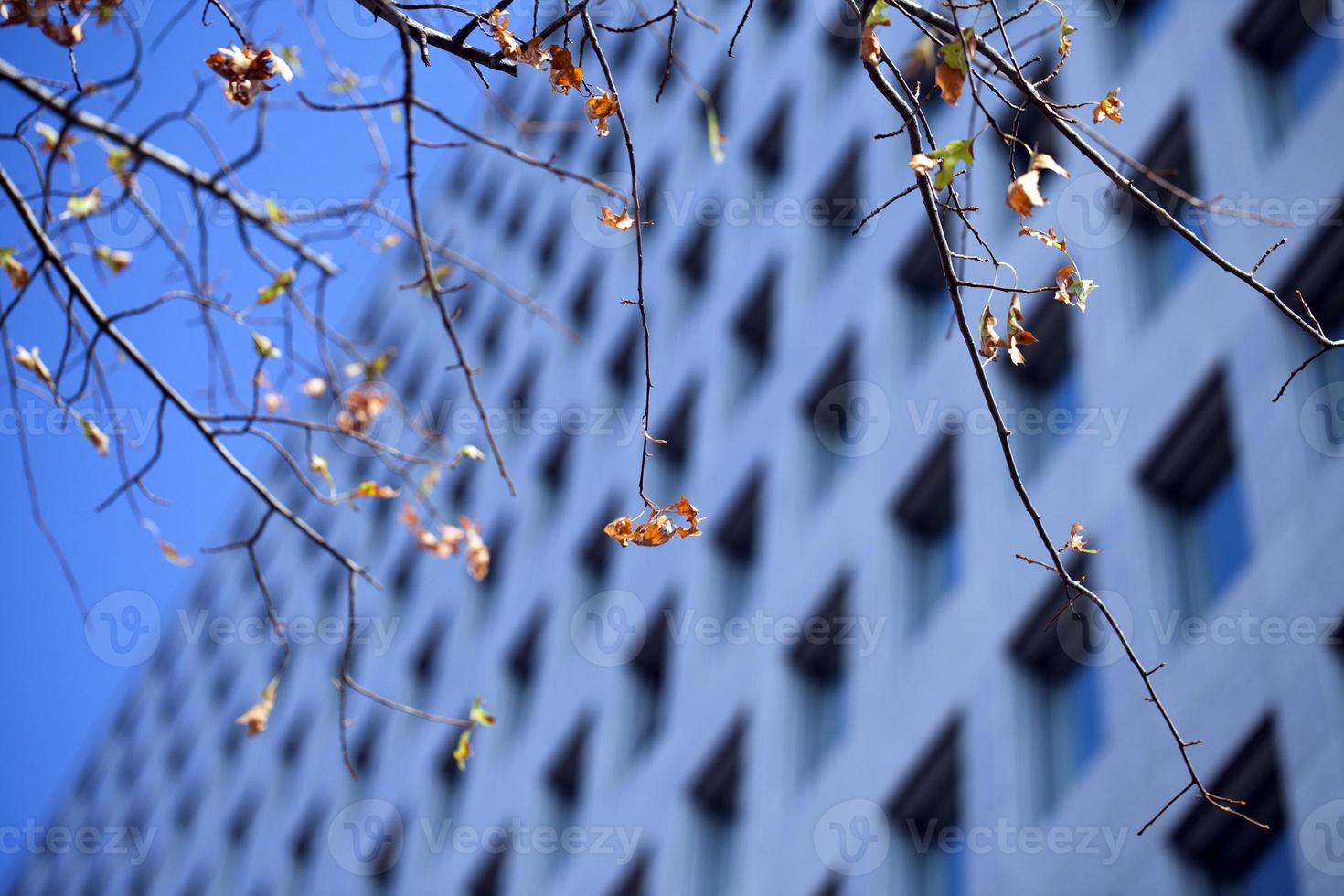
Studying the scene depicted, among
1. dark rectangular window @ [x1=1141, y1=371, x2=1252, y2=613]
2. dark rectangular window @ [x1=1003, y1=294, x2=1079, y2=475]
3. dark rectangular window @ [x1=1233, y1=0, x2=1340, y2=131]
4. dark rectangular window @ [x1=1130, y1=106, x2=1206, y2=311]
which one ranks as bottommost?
dark rectangular window @ [x1=1141, y1=371, x2=1252, y2=613]

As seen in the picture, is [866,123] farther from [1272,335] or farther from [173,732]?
[173,732]

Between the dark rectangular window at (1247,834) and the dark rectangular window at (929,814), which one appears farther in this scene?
the dark rectangular window at (929,814)

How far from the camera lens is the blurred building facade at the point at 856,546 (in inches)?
420

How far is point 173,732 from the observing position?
38.6m

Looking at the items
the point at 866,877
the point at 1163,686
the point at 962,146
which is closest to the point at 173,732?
the point at 866,877

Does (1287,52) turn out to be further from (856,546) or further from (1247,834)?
(1247,834)

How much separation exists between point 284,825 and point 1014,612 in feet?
64.6

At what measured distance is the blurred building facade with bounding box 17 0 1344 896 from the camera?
10.7 m

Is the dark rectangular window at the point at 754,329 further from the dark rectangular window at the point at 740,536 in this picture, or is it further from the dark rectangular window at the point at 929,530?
the dark rectangular window at the point at 929,530

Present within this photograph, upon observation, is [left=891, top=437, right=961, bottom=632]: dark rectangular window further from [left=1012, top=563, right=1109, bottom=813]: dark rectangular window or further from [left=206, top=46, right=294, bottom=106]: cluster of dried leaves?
[left=206, top=46, right=294, bottom=106]: cluster of dried leaves

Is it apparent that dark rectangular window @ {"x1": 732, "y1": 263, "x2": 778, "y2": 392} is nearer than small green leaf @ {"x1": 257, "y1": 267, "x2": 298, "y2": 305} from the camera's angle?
No

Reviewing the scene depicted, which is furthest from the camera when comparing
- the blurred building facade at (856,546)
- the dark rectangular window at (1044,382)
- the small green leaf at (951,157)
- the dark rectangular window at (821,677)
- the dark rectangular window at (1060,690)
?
the dark rectangular window at (821,677)

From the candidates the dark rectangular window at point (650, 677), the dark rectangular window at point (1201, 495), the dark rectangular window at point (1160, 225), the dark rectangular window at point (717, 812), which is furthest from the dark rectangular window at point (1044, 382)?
the dark rectangular window at point (650, 677)

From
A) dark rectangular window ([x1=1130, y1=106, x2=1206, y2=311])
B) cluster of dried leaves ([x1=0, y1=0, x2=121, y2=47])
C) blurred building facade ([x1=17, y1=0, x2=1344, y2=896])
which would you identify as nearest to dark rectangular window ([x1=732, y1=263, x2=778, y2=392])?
blurred building facade ([x1=17, y1=0, x2=1344, y2=896])
